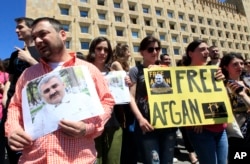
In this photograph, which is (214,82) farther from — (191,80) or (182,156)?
(182,156)

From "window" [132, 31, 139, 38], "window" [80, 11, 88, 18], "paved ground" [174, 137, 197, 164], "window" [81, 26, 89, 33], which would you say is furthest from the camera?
"window" [132, 31, 139, 38]

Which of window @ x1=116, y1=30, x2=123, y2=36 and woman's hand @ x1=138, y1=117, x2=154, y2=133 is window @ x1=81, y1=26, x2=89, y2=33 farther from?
woman's hand @ x1=138, y1=117, x2=154, y2=133

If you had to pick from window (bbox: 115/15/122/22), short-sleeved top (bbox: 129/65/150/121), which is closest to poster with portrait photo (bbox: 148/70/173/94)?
short-sleeved top (bbox: 129/65/150/121)

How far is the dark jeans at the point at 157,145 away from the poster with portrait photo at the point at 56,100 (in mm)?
1294

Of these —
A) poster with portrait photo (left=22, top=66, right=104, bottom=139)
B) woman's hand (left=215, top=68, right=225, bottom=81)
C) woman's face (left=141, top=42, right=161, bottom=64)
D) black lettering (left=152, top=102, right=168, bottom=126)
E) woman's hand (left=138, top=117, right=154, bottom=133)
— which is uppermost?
woman's face (left=141, top=42, right=161, bottom=64)

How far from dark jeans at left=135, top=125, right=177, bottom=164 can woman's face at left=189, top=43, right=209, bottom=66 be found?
926 millimetres

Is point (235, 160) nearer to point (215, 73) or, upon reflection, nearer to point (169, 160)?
point (169, 160)

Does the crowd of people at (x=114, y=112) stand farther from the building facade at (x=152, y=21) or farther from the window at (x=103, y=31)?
the window at (x=103, y=31)

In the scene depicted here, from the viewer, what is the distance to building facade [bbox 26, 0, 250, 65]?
28.4 metres

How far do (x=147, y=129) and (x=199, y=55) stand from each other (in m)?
1.13

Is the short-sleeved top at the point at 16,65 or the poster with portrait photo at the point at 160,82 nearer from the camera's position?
the short-sleeved top at the point at 16,65

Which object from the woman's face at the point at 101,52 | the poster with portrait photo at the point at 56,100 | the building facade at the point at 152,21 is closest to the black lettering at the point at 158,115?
the woman's face at the point at 101,52

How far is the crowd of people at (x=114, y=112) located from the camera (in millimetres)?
1351

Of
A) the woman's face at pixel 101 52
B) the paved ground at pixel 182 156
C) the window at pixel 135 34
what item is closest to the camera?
the woman's face at pixel 101 52
